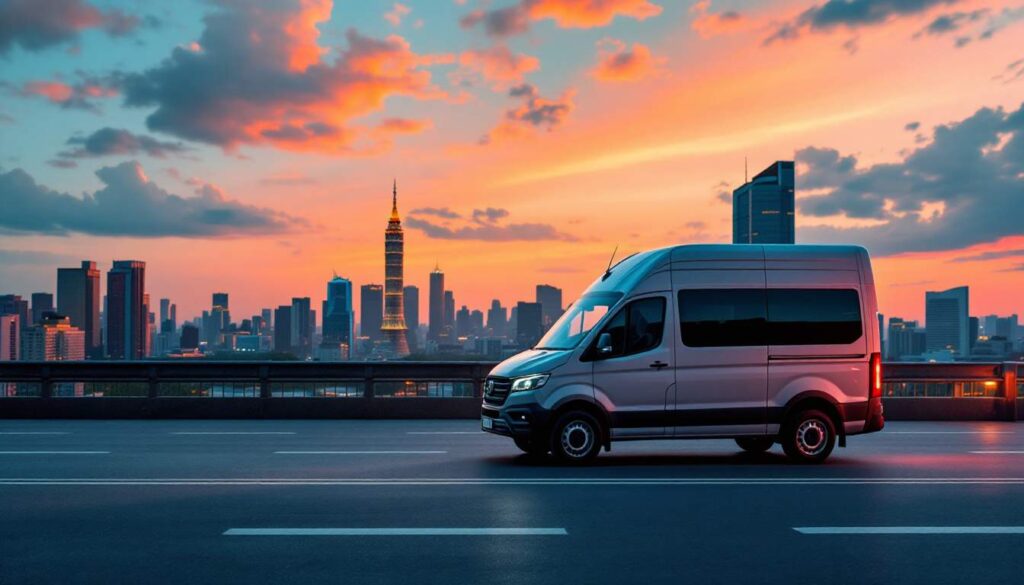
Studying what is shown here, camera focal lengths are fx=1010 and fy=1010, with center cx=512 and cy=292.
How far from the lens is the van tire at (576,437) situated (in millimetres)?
12672

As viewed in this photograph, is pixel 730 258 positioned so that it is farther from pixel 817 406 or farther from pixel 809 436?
pixel 809 436

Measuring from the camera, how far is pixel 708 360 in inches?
518

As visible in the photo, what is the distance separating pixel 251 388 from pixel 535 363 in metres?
10.3

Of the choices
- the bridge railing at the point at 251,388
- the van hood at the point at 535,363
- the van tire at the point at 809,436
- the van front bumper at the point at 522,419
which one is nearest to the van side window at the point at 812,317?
the van tire at the point at 809,436

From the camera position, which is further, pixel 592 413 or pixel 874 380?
pixel 874 380

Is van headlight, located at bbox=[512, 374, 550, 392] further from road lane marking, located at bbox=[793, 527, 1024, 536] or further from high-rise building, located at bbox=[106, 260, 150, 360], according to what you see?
high-rise building, located at bbox=[106, 260, 150, 360]

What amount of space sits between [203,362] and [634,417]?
37.7ft

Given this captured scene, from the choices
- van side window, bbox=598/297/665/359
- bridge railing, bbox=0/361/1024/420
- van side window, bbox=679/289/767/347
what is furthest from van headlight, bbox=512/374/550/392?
bridge railing, bbox=0/361/1024/420

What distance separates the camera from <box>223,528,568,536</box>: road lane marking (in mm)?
7875

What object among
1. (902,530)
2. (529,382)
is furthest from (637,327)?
(902,530)

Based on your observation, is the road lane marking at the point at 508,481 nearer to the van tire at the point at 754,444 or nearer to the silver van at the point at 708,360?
the silver van at the point at 708,360

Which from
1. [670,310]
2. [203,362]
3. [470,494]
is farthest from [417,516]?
[203,362]

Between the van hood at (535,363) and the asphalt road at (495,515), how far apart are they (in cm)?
118

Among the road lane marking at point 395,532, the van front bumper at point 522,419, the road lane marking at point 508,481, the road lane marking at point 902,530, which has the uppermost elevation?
the van front bumper at point 522,419
